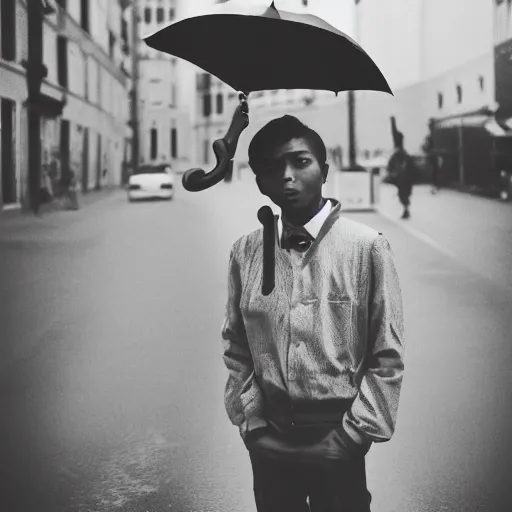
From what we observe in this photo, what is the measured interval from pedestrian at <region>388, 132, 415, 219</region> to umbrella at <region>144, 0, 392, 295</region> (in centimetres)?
196

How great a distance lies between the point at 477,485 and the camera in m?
2.88

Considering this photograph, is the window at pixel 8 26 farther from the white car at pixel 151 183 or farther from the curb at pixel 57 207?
the white car at pixel 151 183

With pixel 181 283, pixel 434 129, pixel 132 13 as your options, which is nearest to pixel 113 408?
pixel 181 283

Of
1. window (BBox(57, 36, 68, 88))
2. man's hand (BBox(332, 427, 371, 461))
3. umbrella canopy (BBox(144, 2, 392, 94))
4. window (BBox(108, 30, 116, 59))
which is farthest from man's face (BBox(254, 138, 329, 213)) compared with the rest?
window (BBox(57, 36, 68, 88))

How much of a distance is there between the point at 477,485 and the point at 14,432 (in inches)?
70.0

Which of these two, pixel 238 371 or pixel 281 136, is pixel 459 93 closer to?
pixel 281 136

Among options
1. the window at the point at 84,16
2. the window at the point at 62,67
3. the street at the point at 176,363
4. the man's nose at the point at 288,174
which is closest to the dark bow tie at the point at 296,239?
the man's nose at the point at 288,174

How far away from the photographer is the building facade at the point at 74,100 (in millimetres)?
3602

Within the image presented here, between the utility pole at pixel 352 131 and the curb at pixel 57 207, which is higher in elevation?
the utility pole at pixel 352 131

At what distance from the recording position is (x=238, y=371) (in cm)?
179

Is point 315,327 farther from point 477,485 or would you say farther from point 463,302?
point 463,302

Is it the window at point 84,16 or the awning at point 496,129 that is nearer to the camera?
the awning at point 496,129

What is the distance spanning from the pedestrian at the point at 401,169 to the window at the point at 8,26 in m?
1.79

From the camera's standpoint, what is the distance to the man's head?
1.71 metres
